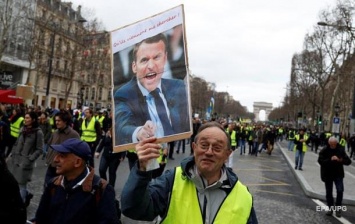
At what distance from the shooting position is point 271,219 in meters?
7.62

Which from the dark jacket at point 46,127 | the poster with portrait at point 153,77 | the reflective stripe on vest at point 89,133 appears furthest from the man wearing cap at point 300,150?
the poster with portrait at point 153,77

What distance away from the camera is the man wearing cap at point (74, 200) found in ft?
10.1

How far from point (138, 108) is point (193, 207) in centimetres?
76

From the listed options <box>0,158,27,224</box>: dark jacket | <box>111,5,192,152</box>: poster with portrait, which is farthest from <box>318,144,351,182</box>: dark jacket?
<box>0,158,27,224</box>: dark jacket

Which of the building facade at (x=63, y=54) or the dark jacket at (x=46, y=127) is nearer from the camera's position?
the dark jacket at (x=46, y=127)

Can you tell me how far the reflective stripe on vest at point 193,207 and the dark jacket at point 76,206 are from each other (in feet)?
3.04

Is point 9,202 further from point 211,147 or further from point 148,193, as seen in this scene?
point 211,147

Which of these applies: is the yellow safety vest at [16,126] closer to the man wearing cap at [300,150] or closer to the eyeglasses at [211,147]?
the man wearing cap at [300,150]

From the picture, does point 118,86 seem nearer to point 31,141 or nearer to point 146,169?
point 146,169

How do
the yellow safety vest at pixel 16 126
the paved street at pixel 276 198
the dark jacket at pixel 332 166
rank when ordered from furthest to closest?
1. the yellow safety vest at pixel 16 126
2. the dark jacket at pixel 332 166
3. the paved street at pixel 276 198

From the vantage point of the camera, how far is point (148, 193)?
7.48ft

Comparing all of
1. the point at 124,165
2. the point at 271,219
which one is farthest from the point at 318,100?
the point at 271,219

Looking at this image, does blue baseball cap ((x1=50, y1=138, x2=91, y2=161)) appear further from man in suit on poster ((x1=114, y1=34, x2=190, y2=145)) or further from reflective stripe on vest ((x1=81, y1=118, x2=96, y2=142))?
reflective stripe on vest ((x1=81, y1=118, x2=96, y2=142))

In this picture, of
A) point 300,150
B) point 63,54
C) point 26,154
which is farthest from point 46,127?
point 63,54
